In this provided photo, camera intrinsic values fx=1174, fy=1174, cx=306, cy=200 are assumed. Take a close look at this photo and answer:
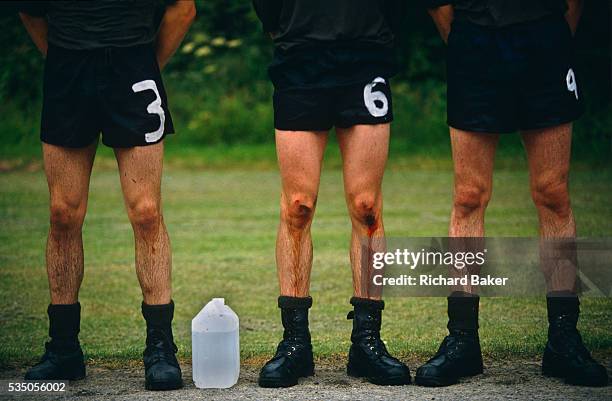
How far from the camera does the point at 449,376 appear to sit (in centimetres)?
503

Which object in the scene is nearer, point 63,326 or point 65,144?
point 65,144

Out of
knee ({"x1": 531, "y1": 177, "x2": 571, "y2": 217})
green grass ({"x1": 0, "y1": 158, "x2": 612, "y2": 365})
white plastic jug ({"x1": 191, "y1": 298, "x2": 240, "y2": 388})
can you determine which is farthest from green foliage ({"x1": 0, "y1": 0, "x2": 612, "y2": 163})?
white plastic jug ({"x1": 191, "y1": 298, "x2": 240, "y2": 388})

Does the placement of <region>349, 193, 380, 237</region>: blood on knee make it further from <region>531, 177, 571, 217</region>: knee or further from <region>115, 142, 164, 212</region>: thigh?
<region>115, 142, 164, 212</region>: thigh

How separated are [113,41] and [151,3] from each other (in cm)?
25

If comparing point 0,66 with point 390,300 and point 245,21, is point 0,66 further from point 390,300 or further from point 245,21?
point 390,300

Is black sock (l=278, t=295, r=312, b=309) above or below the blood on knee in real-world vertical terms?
below

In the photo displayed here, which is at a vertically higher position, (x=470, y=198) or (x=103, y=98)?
(x=103, y=98)

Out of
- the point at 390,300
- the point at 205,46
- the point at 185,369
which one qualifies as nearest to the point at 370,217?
the point at 185,369

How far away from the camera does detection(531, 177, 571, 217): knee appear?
5176 mm

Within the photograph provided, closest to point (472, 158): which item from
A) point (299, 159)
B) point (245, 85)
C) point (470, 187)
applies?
point (470, 187)

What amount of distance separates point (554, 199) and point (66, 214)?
7.08 feet

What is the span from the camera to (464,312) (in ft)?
17.1

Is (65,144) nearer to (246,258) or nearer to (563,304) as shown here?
(563,304)

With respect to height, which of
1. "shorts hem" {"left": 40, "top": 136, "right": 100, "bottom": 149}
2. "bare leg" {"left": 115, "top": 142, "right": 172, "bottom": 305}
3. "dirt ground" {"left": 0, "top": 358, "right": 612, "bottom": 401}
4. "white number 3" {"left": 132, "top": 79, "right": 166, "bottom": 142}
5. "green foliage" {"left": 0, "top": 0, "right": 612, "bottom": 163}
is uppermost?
"green foliage" {"left": 0, "top": 0, "right": 612, "bottom": 163}
